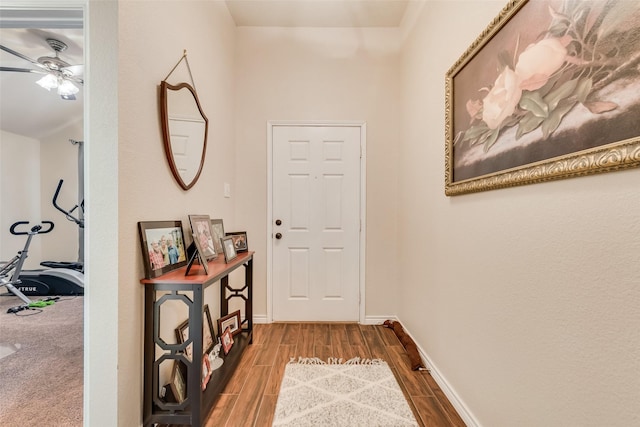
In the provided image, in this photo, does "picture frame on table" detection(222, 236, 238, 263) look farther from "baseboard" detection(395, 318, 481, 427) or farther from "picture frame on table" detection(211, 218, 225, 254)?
"baseboard" detection(395, 318, 481, 427)

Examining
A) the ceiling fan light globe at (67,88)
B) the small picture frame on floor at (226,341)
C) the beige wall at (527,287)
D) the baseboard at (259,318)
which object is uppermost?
the ceiling fan light globe at (67,88)

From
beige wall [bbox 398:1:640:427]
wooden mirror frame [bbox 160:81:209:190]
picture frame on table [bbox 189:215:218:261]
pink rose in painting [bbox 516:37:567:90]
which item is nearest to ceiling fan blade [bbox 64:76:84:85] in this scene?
wooden mirror frame [bbox 160:81:209:190]

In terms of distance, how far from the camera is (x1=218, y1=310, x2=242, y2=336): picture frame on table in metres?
1.96

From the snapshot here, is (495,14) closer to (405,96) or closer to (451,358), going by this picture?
(405,96)

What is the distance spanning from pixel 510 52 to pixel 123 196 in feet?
5.73

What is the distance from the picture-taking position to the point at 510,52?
1043 millimetres

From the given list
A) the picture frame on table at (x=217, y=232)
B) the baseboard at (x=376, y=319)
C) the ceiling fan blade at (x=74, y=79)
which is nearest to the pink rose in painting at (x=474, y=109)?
the picture frame on table at (x=217, y=232)

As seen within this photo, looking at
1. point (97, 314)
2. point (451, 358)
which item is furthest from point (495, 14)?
point (97, 314)

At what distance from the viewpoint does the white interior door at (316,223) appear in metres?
2.62

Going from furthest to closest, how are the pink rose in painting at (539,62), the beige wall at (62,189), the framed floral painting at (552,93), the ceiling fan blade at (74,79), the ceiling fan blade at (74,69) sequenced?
the beige wall at (62,189) → the ceiling fan blade at (74,79) → the ceiling fan blade at (74,69) → the pink rose in painting at (539,62) → the framed floral painting at (552,93)

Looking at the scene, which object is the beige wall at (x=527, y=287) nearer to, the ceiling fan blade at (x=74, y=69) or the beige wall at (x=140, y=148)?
the beige wall at (x=140, y=148)

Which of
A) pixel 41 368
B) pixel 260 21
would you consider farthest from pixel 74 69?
pixel 41 368

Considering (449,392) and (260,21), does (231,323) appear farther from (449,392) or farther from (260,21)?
(260,21)

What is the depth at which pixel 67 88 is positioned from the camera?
2574 mm
